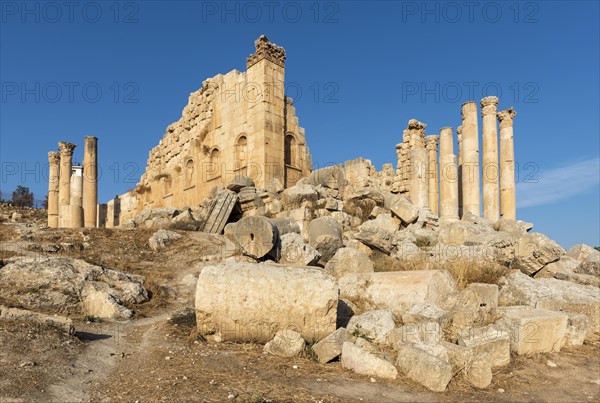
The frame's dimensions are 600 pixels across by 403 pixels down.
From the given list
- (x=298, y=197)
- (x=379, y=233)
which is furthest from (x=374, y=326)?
(x=298, y=197)

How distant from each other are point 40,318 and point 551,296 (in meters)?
7.22

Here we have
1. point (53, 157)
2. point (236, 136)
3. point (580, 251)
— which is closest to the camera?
point (580, 251)

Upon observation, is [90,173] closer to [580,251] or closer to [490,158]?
[490,158]

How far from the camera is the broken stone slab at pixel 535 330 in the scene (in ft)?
16.2

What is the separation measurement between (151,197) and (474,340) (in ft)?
74.3

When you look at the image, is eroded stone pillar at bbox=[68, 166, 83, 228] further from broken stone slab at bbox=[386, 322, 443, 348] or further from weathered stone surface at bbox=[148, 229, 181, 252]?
broken stone slab at bbox=[386, 322, 443, 348]

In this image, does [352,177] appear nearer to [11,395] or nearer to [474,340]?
[474,340]

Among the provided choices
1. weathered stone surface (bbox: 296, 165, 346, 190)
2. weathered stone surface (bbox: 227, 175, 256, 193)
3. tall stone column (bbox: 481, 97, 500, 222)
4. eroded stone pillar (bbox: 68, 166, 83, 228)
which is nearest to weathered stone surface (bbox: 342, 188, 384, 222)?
weathered stone surface (bbox: 296, 165, 346, 190)

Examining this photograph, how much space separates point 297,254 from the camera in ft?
28.3

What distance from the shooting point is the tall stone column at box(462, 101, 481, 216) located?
15.4 metres

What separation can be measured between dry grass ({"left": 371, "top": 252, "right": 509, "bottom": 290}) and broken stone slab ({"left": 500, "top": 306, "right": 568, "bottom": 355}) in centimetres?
131

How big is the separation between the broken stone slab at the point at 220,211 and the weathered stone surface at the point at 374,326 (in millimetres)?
Answer: 8696

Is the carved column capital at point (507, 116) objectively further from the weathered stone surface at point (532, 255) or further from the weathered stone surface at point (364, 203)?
the weathered stone surface at point (532, 255)

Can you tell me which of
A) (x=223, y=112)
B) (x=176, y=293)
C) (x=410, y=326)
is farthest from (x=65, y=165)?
(x=410, y=326)
